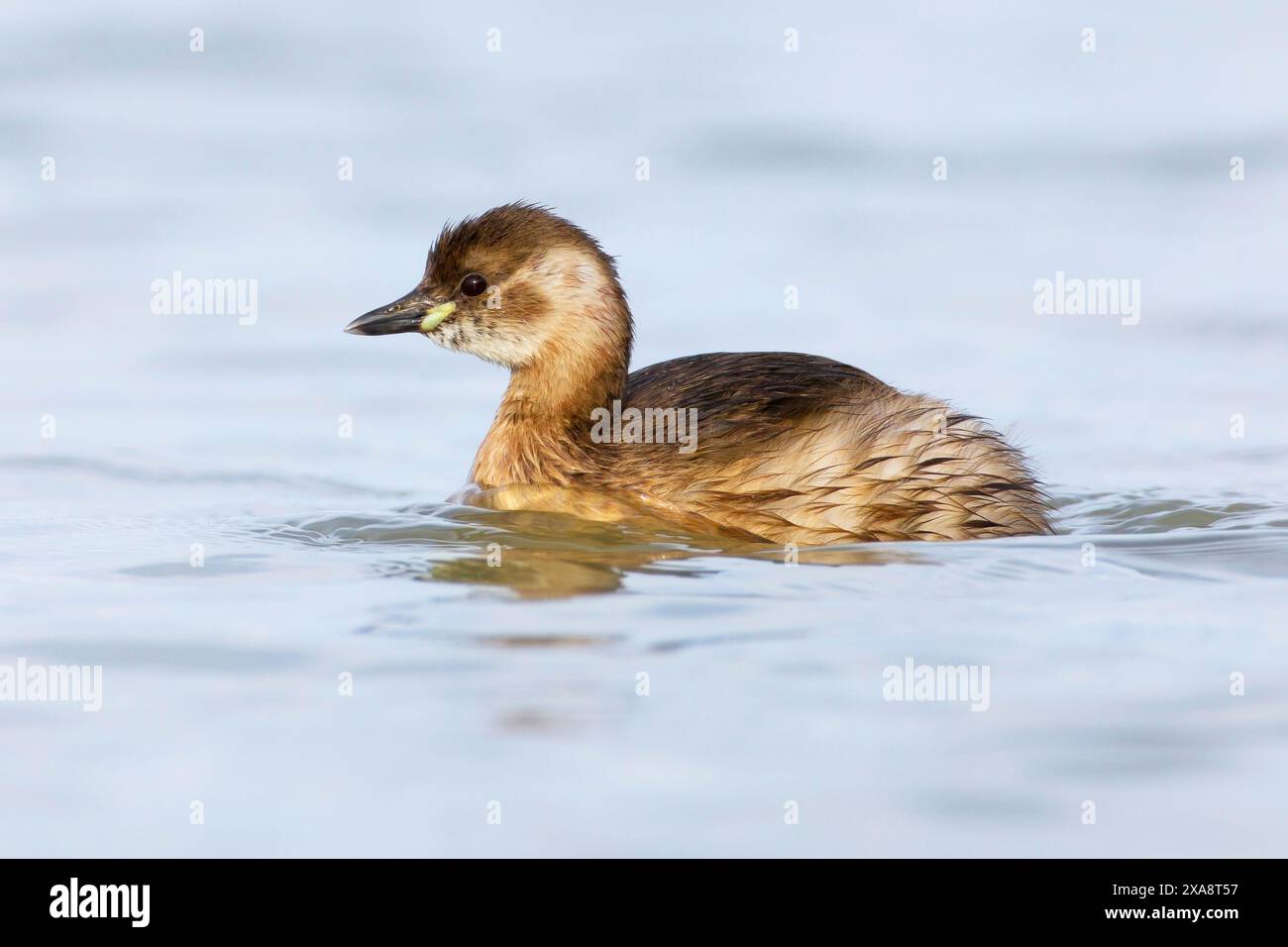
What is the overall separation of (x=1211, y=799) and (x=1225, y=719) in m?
0.64

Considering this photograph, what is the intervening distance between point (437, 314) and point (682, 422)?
4.59 ft

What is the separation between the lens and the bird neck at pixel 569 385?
8.91 metres

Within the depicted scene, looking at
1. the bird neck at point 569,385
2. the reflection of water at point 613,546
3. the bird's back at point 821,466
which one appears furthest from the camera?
the bird neck at point 569,385

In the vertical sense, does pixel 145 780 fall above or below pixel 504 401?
below

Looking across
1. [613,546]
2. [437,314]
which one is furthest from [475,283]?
[613,546]

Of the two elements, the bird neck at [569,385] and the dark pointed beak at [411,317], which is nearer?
the bird neck at [569,385]

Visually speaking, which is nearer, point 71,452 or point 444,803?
point 444,803

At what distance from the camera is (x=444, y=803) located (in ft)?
17.7

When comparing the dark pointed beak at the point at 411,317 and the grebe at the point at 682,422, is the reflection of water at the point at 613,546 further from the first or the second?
the dark pointed beak at the point at 411,317

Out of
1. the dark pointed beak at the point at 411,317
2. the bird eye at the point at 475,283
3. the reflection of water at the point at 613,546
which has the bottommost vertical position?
the reflection of water at the point at 613,546

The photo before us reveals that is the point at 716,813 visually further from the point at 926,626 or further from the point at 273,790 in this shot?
the point at 926,626

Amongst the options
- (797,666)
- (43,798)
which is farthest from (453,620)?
(43,798)

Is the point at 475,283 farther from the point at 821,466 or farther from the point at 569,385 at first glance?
the point at 821,466

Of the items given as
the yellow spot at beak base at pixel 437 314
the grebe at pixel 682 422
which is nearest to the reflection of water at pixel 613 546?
the grebe at pixel 682 422
